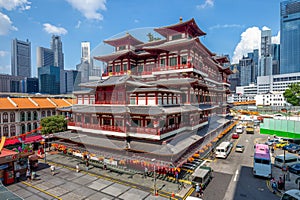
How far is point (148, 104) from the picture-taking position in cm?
2434

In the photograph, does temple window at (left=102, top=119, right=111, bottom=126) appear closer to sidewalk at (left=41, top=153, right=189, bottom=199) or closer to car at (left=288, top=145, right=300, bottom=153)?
sidewalk at (left=41, top=153, right=189, bottom=199)

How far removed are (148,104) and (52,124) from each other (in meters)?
23.5

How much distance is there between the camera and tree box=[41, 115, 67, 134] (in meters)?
35.0

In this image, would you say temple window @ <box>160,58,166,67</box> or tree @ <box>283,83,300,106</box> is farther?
tree @ <box>283,83,300,106</box>

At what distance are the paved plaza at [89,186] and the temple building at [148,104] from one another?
305cm

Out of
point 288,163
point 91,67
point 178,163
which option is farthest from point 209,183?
point 91,67

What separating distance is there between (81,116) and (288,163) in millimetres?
36629

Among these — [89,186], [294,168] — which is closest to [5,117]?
[89,186]

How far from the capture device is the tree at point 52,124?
115 ft

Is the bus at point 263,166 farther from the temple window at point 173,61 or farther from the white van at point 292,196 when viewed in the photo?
the temple window at point 173,61

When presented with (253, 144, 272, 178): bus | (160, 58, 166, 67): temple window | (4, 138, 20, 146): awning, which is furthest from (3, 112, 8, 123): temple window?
(253, 144, 272, 178): bus

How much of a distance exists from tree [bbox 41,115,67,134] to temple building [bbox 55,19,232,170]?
542 centimetres

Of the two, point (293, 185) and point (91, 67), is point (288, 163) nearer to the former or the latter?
point (293, 185)

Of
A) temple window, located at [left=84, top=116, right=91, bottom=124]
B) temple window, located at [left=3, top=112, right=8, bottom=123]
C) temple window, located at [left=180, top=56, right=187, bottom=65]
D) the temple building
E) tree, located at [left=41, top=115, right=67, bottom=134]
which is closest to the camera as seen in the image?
the temple building
